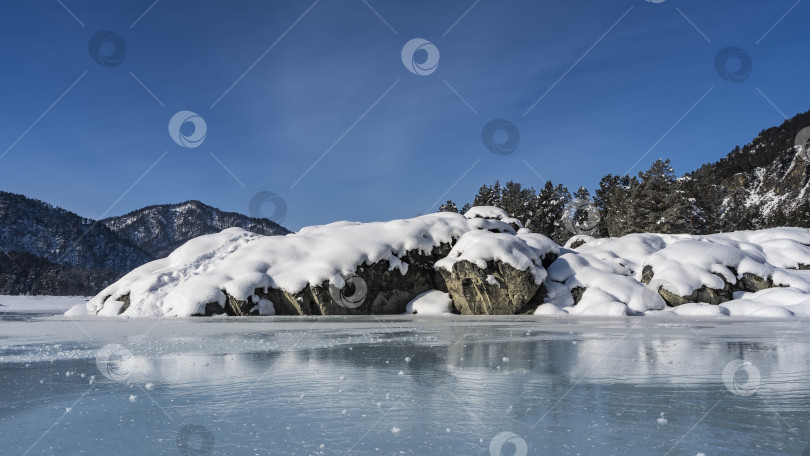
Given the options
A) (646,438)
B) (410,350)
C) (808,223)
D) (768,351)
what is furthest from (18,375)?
(808,223)

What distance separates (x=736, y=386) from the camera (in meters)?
7.29

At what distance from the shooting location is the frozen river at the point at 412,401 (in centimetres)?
464

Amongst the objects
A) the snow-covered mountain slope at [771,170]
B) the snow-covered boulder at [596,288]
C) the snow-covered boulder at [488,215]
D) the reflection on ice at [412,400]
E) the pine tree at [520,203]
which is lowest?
the reflection on ice at [412,400]

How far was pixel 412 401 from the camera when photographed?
6445 millimetres

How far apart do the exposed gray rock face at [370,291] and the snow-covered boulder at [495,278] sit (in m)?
3.51

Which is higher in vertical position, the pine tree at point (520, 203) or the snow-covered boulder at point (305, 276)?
the pine tree at point (520, 203)

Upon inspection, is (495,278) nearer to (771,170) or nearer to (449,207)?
(449,207)

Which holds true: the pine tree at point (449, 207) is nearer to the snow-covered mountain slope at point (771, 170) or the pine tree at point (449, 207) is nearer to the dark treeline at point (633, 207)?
the dark treeline at point (633, 207)

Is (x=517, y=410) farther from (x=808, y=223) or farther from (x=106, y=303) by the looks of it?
(x=808, y=223)

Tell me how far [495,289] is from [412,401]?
28490mm

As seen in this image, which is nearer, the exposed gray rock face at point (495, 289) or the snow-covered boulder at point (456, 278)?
the snow-covered boulder at point (456, 278)

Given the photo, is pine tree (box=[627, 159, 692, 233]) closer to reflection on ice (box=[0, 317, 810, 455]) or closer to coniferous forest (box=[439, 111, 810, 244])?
coniferous forest (box=[439, 111, 810, 244])

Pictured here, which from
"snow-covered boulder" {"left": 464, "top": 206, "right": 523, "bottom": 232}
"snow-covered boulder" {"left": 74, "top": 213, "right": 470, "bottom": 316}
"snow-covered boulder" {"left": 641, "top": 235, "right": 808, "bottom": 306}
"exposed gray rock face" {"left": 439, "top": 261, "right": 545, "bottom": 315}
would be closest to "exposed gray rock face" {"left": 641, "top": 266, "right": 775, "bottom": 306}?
"snow-covered boulder" {"left": 641, "top": 235, "right": 808, "bottom": 306}

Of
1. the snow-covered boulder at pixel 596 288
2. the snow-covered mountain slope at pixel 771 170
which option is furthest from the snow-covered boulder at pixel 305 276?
the snow-covered mountain slope at pixel 771 170
